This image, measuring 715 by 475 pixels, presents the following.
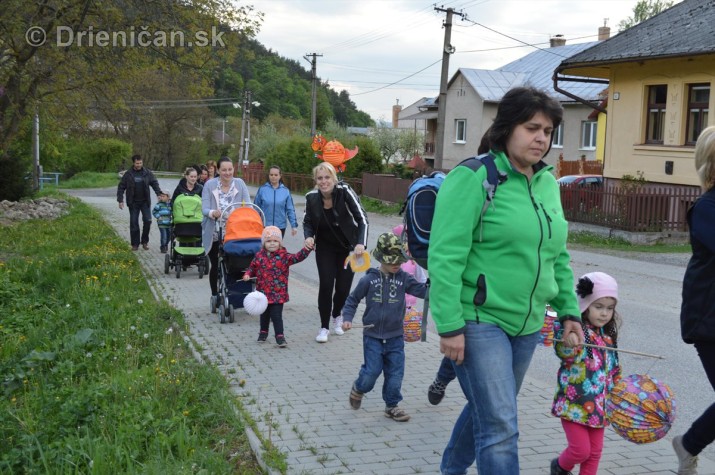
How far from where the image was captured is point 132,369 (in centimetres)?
645

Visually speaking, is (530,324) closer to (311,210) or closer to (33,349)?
(311,210)

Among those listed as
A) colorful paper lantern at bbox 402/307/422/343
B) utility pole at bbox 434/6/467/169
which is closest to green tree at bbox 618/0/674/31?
utility pole at bbox 434/6/467/169

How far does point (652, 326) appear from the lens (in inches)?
374

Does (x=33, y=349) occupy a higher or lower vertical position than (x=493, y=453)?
lower

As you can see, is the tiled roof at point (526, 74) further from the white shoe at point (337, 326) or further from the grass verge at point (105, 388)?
the grass verge at point (105, 388)

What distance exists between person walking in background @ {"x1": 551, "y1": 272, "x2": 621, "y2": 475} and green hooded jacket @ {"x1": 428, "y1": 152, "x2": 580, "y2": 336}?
90 cm

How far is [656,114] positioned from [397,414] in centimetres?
2071

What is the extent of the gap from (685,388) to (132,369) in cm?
470

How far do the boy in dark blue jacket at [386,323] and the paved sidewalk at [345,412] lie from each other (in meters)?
0.22

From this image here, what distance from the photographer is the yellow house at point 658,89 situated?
70.7 ft

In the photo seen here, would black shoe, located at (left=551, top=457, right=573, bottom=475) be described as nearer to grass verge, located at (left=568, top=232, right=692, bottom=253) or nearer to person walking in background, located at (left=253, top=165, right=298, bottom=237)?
person walking in background, located at (left=253, top=165, right=298, bottom=237)

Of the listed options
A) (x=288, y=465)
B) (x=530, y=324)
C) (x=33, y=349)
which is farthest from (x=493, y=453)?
(x=33, y=349)

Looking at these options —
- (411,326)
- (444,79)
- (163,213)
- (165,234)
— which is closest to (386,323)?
(411,326)

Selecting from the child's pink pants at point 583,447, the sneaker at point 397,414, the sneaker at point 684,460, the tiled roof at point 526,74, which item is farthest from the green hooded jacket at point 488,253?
the tiled roof at point 526,74
